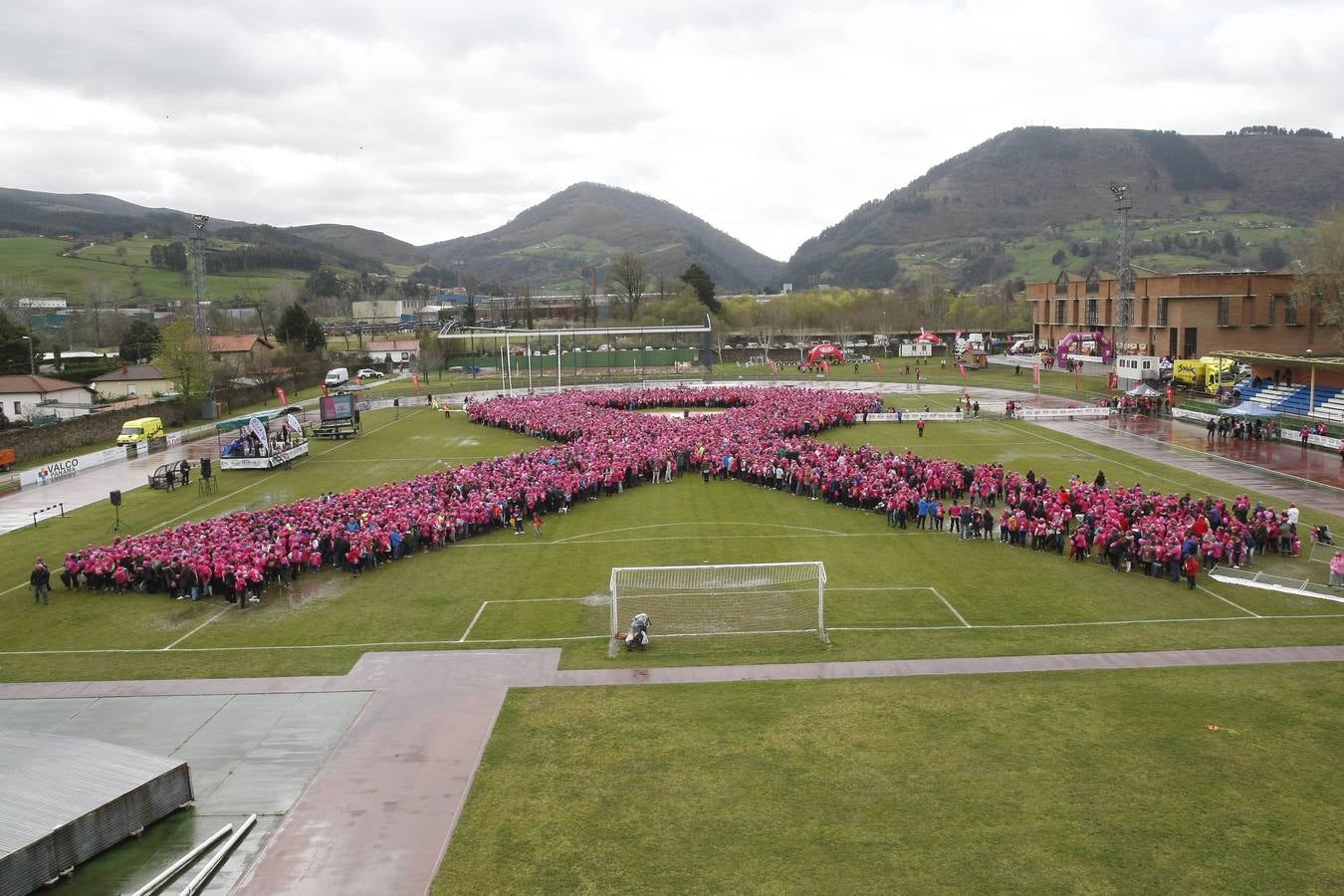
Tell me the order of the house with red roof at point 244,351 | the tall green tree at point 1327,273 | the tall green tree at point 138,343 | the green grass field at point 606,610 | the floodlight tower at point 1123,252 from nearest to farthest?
1. the green grass field at point 606,610
2. the tall green tree at point 1327,273
3. the floodlight tower at point 1123,252
4. the house with red roof at point 244,351
5. the tall green tree at point 138,343

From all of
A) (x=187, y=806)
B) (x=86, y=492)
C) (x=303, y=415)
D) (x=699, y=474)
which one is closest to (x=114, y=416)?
(x=303, y=415)

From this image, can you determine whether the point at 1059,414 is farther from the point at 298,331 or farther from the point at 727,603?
the point at 298,331

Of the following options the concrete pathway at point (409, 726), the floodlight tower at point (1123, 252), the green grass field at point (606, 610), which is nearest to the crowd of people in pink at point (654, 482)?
the green grass field at point (606, 610)

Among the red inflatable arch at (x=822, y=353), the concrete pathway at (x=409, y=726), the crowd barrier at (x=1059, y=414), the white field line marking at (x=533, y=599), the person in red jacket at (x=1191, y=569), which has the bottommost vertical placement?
the concrete pathway at (x=409, y=726)

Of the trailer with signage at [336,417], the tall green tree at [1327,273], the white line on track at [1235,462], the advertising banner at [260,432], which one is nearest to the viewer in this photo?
the white line on track at [1235,462]

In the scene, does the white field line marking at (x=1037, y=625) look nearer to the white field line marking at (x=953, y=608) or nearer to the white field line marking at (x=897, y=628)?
the white field line marking at (x=897, y=628)

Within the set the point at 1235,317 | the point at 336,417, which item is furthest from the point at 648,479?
the point at 1235,317

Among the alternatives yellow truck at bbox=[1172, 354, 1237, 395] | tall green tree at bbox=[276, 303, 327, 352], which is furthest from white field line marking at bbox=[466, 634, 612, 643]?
tall green tree at bbox=[276, 303, 327, 352]

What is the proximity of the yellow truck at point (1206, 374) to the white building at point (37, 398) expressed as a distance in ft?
222

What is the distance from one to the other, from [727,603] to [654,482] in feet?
48.2

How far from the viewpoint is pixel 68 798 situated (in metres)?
11.0

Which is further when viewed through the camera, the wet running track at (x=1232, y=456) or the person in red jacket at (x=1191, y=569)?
the wet running track at (x=1232, y=456)

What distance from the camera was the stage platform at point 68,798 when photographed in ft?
33.5

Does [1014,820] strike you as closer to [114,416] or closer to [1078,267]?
[114,416]
